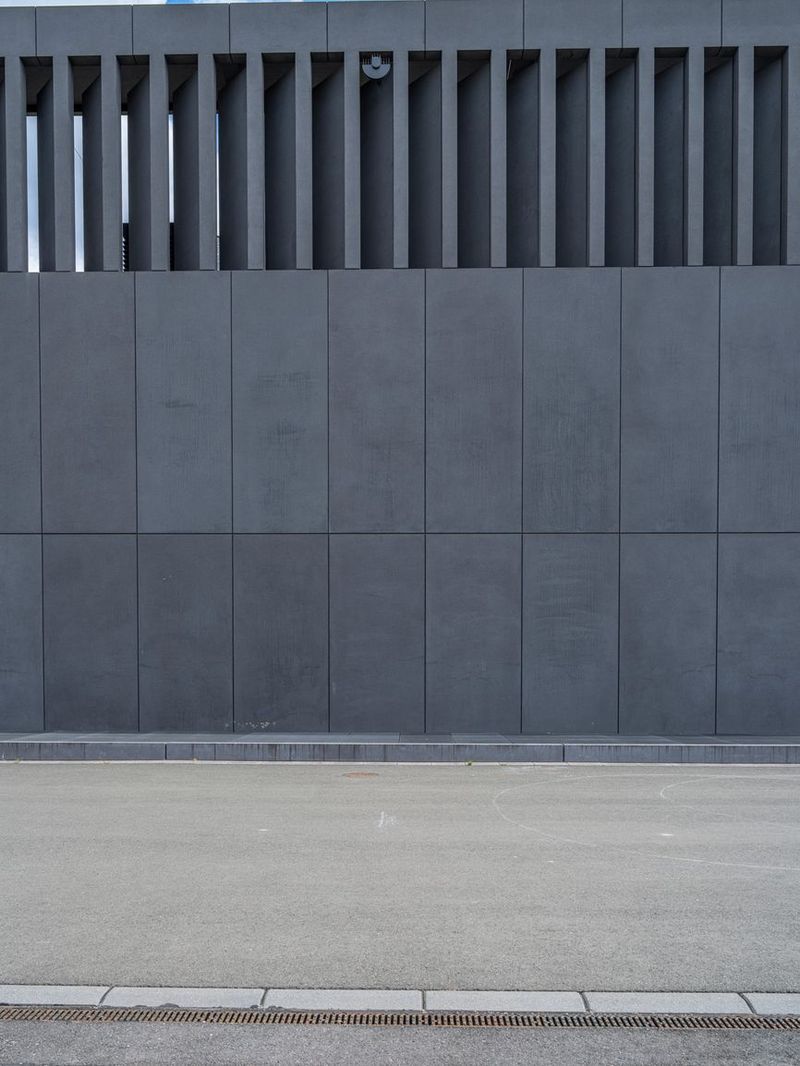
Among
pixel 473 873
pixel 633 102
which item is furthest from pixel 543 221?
pixel 473 873

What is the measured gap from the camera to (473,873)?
23.0 feet

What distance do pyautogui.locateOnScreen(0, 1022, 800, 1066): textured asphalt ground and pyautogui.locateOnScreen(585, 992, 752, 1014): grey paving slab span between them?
0.21 m

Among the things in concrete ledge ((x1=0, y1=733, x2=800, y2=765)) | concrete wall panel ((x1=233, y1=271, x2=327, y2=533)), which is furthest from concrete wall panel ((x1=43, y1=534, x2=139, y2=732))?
concrete wall panel ((x1=233, y1=271, x2=327, y2=533))

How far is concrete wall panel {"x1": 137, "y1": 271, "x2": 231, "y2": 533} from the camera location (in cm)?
1478

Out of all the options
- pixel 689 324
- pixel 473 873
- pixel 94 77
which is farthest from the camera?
pixel 94 77

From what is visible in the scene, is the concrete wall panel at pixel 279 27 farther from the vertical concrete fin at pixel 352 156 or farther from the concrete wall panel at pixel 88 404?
the concrete wall panel at pixel 88 404

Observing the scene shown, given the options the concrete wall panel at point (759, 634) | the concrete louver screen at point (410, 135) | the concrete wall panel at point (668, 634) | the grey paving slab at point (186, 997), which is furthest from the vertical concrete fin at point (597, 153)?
the grey paving slab at point (186, 997)

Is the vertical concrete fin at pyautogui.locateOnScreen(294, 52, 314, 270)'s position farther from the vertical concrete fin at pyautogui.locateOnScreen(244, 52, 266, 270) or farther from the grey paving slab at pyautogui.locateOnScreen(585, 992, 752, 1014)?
the grey paving slab at pyautogui.locateOnScreen(585, 992, 752, 1014)

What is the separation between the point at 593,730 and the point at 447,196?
9445 mm

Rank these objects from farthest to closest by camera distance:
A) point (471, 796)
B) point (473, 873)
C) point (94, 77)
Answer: point (94, 77), point (471, 796), point (473, 873)

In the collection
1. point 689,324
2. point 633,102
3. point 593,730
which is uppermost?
point 633,102

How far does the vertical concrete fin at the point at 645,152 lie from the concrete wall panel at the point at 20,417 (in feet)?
34.3

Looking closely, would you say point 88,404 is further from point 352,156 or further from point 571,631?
point 571,631

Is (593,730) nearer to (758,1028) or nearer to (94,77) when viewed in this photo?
(758,1028)
